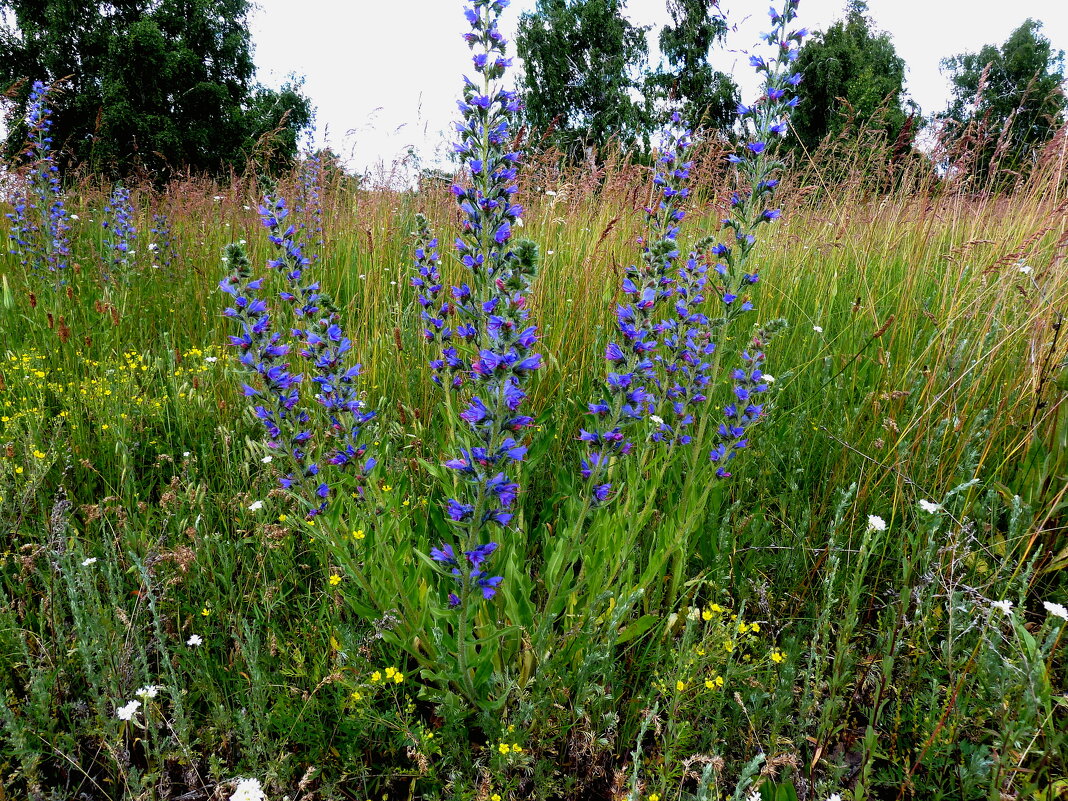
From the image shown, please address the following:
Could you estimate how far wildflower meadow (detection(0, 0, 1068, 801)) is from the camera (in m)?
1.62

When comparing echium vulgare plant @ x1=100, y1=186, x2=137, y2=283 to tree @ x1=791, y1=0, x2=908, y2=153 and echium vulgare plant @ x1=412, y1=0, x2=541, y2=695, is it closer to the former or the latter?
echium vulgare plant @ x1=412, y1=0, x2=541, y2=695

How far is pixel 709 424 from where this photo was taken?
3.04 m

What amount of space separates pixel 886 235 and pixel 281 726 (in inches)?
200

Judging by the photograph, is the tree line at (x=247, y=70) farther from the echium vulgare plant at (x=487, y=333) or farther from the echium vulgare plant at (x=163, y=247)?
the echium vulgare plant at (x=487, y=333)

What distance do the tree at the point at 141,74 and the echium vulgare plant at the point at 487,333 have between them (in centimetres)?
2502

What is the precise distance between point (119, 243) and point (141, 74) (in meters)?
25.8

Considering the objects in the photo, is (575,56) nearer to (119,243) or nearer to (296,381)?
(119,243)

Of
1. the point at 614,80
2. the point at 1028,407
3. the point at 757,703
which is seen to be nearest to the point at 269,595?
the point at 757,703

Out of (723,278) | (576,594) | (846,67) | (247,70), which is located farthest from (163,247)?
(846,67)

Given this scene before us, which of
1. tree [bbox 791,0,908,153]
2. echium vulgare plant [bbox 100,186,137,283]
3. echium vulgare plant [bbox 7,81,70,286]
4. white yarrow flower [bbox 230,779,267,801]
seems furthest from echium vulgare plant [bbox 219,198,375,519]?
tree [bbox 791,0,908,153]

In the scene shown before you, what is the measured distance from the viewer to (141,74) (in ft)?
81.3

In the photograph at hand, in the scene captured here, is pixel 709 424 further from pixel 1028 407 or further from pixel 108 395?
pixel 108 395

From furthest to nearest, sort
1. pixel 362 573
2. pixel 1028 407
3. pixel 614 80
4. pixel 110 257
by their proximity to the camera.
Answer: pixel 614 80 → pixel 110 257 → pixel 1028 407 → pixel 362 573

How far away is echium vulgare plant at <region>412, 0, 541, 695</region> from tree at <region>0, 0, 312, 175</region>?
25025 millimetres
